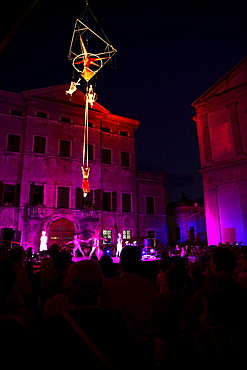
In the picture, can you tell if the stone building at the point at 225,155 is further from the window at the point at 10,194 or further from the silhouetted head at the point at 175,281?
the silhouetted head at the point at 175,281

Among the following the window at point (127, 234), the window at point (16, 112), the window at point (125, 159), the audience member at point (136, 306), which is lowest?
the audience member at point (136, 306)

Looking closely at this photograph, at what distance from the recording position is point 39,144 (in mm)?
23641

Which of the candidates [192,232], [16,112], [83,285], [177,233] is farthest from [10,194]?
[192,232]

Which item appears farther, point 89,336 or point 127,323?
point 127,323

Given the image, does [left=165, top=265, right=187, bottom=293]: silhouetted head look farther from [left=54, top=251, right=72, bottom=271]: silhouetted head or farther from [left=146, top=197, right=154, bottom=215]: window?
[left=146, top=197, right=154, bottom=215]: window

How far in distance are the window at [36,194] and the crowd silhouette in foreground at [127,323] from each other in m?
20.2

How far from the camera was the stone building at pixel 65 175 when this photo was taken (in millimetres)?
21938

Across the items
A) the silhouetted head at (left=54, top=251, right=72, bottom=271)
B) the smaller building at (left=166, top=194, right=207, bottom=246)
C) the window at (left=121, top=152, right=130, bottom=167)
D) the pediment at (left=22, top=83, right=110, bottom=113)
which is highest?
the pediment at (left=22, top=83, right=110, bottom=113)

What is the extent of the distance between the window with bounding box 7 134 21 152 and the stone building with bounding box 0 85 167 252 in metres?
0.08

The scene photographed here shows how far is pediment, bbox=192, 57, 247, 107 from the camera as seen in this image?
2327 centimetres

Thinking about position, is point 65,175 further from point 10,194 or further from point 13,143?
point 13,143

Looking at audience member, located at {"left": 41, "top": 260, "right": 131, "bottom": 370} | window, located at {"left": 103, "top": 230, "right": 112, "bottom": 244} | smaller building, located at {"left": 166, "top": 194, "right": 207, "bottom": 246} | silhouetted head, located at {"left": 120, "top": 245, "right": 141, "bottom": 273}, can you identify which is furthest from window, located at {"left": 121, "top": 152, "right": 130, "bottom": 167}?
audience member, located at {"left": 41, "top": 260, "right": 131, "bottom": 370}

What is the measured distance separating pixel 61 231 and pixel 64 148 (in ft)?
26.3

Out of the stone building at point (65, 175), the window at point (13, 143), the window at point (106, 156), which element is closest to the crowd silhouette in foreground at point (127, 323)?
the stone building at point (65, 175)
